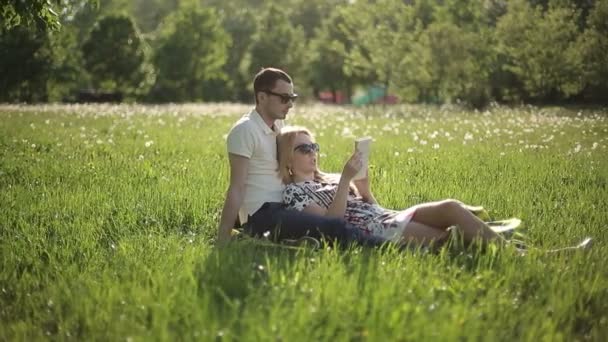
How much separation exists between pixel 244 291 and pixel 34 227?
9.09 feet

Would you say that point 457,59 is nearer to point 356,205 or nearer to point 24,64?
point 24,64

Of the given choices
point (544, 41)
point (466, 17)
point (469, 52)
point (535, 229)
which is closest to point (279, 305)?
point (535, 229)

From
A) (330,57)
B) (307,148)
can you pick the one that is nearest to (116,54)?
(330,57)

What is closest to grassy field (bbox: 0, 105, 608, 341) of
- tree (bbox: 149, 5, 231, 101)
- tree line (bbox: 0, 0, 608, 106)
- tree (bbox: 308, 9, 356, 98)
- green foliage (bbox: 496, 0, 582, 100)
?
tree line (bbox: 0, 0, 608, 106)

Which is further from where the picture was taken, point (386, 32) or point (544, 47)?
point (386, 32)

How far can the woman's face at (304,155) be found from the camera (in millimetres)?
5207

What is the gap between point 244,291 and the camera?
374cm

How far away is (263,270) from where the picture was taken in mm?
4137

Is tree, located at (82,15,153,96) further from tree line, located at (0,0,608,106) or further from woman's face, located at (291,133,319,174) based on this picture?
woman's face, located at (291,133,319,174)

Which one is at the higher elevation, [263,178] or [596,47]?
[596,47]

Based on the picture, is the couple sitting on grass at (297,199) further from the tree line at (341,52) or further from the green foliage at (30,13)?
the tree line at (341,52)

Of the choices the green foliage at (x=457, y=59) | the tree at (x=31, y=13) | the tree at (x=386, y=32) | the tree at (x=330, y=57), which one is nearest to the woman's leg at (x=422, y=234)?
A: the tree at (x=31, y=13)

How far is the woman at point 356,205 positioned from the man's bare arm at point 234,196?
375mm

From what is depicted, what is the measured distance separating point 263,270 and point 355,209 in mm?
1413
